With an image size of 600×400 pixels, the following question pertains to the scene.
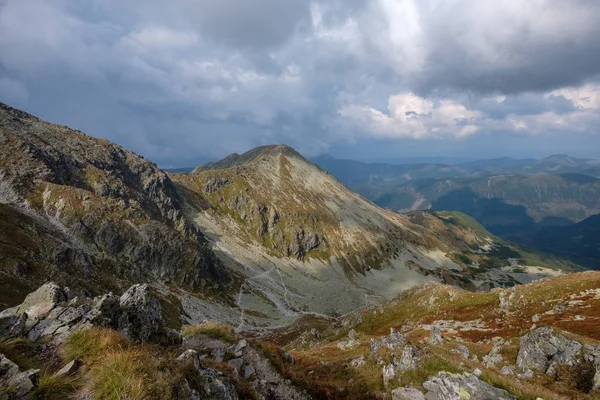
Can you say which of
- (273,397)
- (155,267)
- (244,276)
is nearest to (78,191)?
(155,267)

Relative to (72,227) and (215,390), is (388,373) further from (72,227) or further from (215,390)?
(72,227)

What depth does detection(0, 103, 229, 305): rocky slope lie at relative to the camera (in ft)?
281

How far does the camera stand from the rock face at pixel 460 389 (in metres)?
14.7

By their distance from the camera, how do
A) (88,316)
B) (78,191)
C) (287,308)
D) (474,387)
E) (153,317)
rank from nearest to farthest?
(474,387)
(88,316)
(153,317)
(78,191)
(287,308)

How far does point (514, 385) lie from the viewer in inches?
623

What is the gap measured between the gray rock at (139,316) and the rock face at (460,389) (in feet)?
52.0

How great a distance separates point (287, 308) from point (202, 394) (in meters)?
160

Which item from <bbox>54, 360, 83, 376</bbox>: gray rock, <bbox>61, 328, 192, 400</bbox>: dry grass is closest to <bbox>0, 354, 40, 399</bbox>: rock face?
<bbox>54, 360, 83, 376</bbox>: gray rock

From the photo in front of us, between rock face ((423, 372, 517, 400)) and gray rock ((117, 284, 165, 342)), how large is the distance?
15.9 m

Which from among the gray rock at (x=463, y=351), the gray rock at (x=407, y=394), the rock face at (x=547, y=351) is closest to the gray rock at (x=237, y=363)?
the gray rock at (x=407, y=394)

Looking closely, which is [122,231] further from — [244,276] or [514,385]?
[514,385]

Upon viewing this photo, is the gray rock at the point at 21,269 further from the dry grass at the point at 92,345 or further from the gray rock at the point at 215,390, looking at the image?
the gray rock at the point at 215,390

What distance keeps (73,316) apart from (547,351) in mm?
33714

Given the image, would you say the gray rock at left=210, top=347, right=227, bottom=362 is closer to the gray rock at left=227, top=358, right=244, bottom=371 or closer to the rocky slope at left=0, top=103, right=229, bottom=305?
the gray rock at left=227, top=358, right=244, bottom=371
